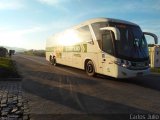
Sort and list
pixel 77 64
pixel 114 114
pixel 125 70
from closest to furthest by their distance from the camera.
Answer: pixel 114 114
pixel 125 70
pixel 77 64

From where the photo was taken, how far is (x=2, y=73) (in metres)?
13.2

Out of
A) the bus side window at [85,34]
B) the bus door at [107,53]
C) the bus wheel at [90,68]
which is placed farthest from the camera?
the bus side window at [85,34]

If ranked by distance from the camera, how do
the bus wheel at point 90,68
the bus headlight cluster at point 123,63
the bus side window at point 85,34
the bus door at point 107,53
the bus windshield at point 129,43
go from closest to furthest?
the bus headlight cluster at point 123,63, the bus windshield at point 129,43, the bus door at point 107,53, the bus wheel at point 90,68, the bus side window at point 85,34

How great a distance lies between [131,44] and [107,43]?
3.90 feet

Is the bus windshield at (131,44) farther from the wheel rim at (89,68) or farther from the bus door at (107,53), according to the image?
the wheel rim at (89,68)

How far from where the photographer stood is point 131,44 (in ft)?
40.7

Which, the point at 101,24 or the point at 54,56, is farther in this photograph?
the point at 54,56

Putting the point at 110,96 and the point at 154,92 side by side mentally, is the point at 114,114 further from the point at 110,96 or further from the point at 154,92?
the point at 154,92

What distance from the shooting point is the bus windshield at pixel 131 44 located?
12.1m

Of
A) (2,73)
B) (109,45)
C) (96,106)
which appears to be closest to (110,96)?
(96,106)

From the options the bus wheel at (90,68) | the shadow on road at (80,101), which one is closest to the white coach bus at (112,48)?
the bus wheel at (90,68)

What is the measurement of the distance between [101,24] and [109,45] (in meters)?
1.48

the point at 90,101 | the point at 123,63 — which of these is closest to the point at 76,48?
the point at 123,63

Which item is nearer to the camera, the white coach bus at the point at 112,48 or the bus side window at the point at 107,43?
the white coach bus at the point at 112,48
